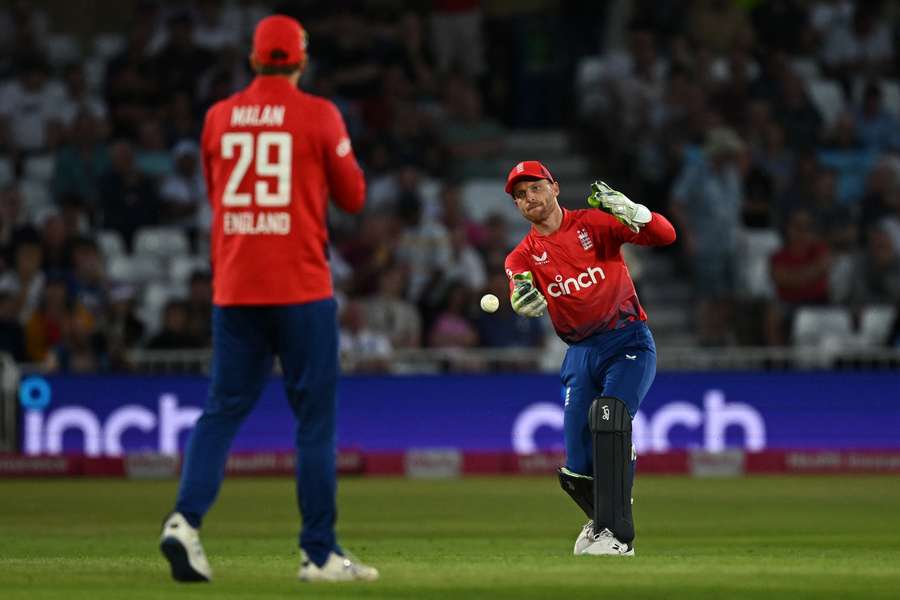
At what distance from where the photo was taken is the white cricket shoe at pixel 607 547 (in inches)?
322

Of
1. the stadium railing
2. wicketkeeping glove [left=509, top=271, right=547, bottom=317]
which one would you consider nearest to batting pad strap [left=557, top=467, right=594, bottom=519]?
wicketkeeping glove [left=509, top=271, right=547, bottom=317]

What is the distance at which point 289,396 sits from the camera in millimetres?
6723

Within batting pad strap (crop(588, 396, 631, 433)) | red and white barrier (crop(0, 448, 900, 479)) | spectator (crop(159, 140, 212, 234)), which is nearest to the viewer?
batting pad strap (crop(588, 396, 631, 433))

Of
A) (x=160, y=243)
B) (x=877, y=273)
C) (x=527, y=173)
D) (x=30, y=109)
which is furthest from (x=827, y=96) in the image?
(x=527, y=173)

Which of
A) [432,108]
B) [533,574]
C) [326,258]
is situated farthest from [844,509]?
[432,108]

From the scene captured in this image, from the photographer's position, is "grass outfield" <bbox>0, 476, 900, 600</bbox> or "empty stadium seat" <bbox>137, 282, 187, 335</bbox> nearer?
"grass outfield" <bbox>0, 476, 900, 600</bbox>

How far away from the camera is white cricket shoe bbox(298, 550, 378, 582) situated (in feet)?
21.9

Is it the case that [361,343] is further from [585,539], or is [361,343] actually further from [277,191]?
[277,191]

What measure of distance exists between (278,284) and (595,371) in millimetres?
2534

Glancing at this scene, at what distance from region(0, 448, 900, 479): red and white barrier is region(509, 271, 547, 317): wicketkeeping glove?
7.96 m

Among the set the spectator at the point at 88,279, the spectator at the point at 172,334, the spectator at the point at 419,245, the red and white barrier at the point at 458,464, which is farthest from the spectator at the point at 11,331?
Answer: the spectator at the point at 419,245

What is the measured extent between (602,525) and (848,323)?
10.2m

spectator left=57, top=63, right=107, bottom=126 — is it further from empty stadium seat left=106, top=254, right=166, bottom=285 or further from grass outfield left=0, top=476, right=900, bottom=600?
grass outfield left=0, top=476, right=900, bottom=600

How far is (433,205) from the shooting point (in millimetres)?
18703
